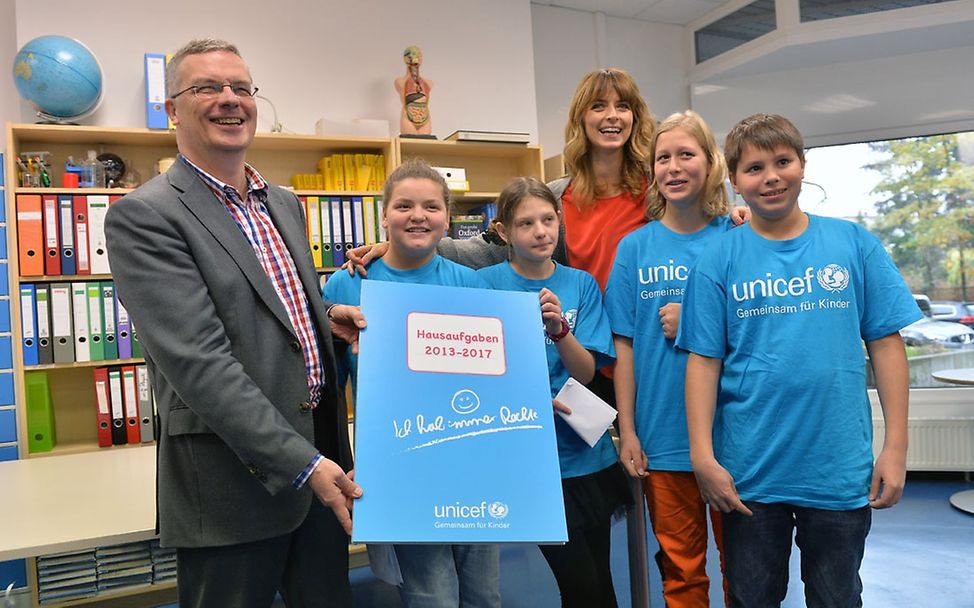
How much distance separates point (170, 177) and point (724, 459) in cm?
120

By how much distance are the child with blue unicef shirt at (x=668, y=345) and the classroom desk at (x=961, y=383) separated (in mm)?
2943

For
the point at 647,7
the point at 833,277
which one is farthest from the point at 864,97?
the point at 833,277

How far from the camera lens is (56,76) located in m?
3.08

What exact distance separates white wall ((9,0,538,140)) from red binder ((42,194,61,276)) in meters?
0.51

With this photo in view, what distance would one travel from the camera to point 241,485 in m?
1.24

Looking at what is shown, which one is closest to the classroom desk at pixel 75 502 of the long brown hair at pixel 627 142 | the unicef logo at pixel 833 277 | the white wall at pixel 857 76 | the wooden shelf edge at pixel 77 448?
the wooden shelf edge at pixel 77 448

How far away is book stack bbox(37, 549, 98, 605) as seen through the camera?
1.83 m

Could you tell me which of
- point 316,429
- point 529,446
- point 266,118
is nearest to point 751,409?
point 529,446

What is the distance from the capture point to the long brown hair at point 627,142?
178cm

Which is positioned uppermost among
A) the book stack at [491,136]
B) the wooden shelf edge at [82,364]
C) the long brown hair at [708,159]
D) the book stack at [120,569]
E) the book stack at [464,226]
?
the book stack at [491,136]

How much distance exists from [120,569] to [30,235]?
1.85m

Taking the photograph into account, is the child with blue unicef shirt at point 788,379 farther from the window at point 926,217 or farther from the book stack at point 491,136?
the window at point 926,217

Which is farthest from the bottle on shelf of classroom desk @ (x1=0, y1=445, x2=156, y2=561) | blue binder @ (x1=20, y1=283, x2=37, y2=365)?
classroom desk @ (x1=0, y1=445, x2=156, y2=561)

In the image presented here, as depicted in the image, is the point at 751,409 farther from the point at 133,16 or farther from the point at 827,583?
the point at 133,16
